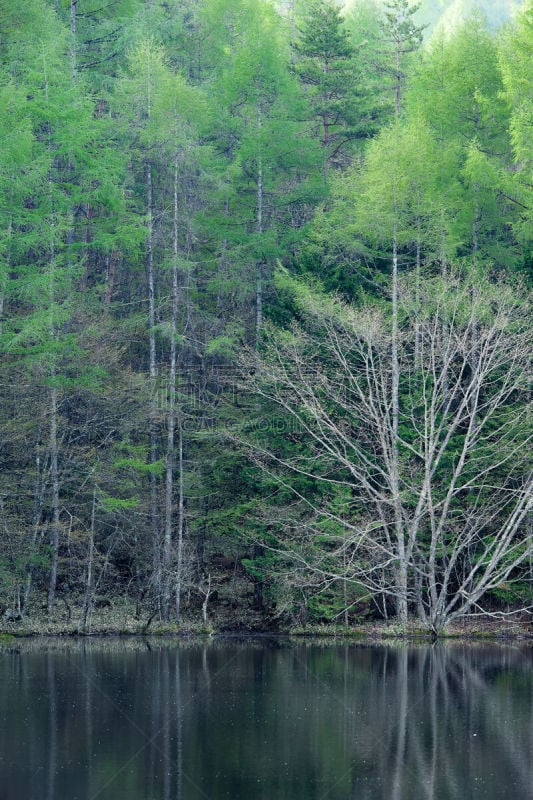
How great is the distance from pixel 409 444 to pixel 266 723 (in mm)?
11506

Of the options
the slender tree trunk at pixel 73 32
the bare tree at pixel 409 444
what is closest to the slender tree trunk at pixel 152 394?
the bare tree at pixel 409 444

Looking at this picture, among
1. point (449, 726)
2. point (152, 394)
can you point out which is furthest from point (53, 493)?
point (449, 726)

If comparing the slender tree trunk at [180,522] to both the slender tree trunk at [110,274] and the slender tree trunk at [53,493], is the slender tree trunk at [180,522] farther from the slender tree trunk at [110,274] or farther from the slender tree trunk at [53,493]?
the slender tree trunk at [110,274]

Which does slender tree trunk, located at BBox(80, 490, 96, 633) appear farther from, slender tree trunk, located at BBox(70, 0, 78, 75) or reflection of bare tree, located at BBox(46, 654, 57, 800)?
slender tree trunk, located at BBox(70, 0, 78, 75)

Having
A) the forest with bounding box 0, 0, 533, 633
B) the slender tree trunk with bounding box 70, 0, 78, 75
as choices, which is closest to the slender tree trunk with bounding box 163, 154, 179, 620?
the forest with bounding box 0, 0, 533, 633

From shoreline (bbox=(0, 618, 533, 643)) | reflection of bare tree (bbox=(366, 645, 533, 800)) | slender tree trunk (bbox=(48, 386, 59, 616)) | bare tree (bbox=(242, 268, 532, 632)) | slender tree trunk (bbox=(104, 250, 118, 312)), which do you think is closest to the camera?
reflection of bare tree (bbox=(366, 645, 533, 800))

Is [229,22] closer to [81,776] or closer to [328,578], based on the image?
[328,578]

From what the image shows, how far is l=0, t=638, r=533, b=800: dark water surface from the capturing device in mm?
11469

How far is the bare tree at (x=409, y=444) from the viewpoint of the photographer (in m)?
23.3

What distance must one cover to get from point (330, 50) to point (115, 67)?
752 centimetres

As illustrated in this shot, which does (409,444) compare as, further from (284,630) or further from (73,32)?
(73,32)

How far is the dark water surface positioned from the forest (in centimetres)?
337

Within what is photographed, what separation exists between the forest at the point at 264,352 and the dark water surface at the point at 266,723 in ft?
11.1

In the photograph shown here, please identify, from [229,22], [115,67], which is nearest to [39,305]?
[115,67]
